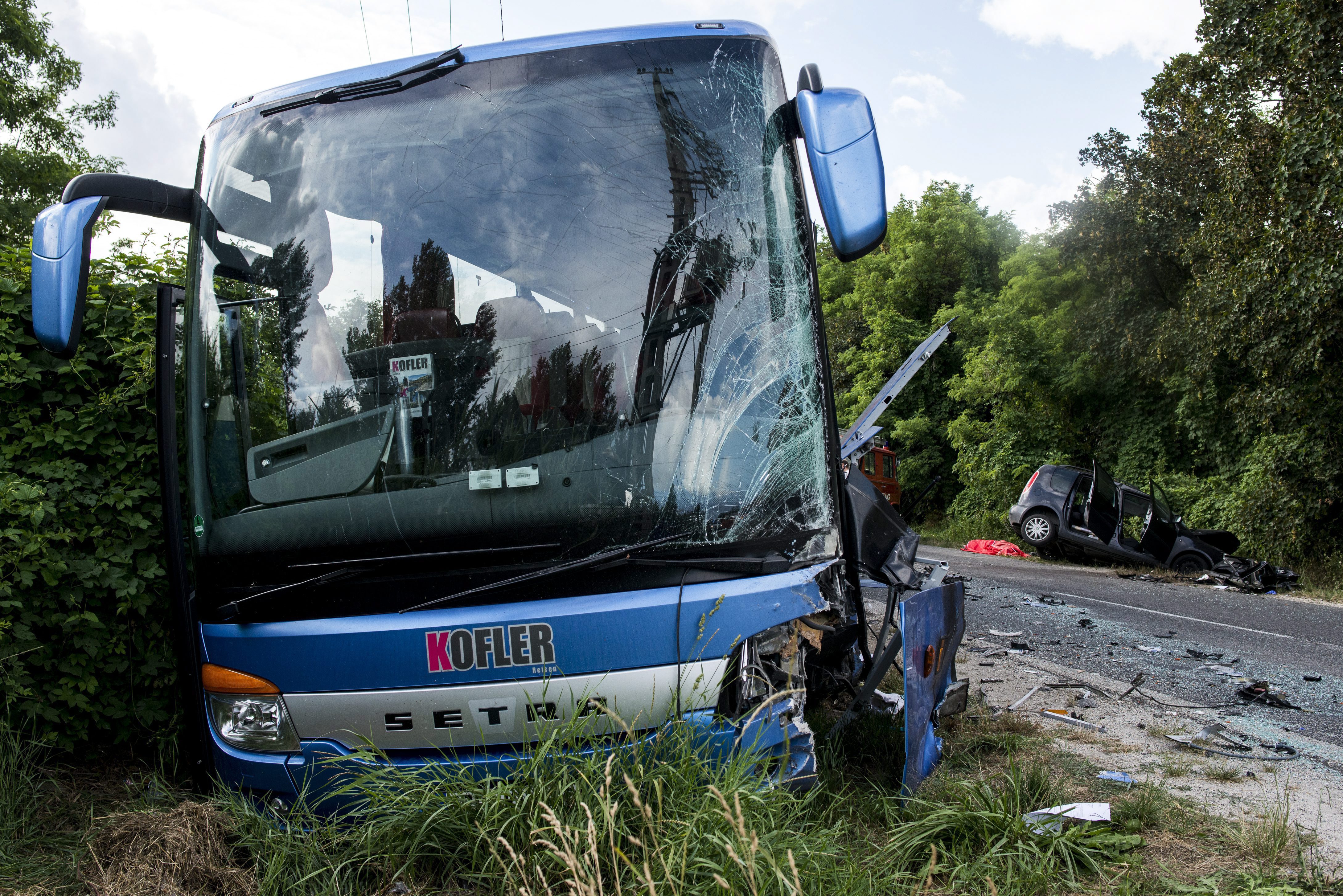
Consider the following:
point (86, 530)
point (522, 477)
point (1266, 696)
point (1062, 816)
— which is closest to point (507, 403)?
point (522, 477)

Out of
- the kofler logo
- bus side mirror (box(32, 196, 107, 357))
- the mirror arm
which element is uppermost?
the mirror arm

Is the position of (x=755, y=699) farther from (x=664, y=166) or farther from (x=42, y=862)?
(x=42, y=862)

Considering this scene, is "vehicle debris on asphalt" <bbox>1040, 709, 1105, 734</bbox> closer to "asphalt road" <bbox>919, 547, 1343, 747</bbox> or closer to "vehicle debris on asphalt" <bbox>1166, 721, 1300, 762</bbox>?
"vehicle debris on asphalt" <bbox>1166, 721, 1300, 762</bbox>

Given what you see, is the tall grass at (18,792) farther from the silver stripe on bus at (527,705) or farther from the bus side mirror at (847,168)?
the bus side mirror at (847,168)

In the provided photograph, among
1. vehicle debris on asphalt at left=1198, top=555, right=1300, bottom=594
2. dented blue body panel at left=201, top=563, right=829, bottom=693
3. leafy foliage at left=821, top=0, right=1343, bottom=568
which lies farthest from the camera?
leafy foliage at left=821, top=0, right=1343, bottom=568

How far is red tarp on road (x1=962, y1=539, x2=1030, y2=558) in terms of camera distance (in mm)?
18891

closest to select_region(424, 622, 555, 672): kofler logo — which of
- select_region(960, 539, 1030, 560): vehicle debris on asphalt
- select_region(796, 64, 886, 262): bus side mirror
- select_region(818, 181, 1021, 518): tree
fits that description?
select_region(796, 64, 886, 262): bus side mirror

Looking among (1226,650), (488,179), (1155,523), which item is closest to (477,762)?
(488,179)

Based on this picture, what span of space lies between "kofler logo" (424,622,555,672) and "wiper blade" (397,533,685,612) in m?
0.10

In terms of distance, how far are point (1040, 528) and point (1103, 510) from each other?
138 cm

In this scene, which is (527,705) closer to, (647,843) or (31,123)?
(647,843)

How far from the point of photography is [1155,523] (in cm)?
1388

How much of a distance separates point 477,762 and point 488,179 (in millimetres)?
1922

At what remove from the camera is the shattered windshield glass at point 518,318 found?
9.01 feet
